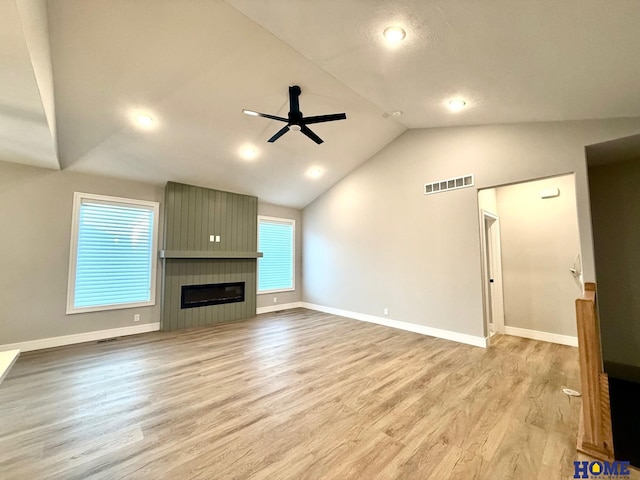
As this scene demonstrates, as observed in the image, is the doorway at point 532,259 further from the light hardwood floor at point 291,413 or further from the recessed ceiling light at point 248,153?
the recessed ceiling light at point 248,153

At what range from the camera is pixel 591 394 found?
1.88m

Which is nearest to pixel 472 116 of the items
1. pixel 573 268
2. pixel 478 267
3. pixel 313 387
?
pixel 478 267

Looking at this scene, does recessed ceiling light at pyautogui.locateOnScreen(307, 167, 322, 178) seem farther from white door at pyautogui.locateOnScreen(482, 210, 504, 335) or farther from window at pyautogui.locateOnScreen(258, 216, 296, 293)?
white door at pyautogui.locateOnScreen(482, 210, 504, 335)

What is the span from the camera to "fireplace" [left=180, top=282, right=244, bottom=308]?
541 centimetres

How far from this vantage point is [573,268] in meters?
4.08

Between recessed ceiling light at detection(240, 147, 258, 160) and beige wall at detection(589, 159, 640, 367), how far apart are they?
533cm

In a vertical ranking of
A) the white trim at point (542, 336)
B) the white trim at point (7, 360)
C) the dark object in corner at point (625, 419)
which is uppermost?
the white trim at point (7, 360)

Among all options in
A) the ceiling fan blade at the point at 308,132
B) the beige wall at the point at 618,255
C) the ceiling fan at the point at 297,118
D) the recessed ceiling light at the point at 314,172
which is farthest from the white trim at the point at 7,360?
the beige wall at the point at 618,255

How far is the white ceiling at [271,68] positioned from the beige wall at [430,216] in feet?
0.96

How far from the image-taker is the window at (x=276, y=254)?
6824 millimetres

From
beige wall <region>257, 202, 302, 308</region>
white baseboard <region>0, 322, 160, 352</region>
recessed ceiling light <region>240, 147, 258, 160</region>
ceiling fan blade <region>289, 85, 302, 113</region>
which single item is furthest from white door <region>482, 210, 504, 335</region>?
white baseboard <region>0, 322, 160, 352</region>

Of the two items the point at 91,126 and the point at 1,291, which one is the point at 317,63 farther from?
the point at 1,291

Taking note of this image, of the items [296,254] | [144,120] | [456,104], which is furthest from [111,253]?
[456,104]

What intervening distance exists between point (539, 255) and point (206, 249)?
20.4 ft
